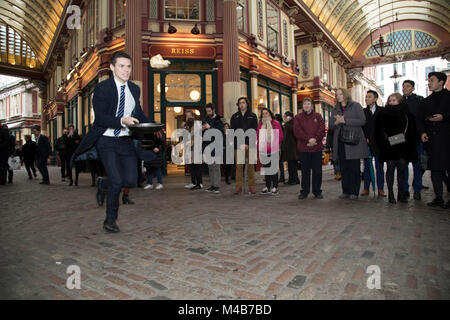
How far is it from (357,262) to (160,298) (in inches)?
64.0

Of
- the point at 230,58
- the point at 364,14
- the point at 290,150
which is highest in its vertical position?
the point at 364,14

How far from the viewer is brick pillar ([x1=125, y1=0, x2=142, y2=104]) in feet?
34.0

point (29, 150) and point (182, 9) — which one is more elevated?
point (182, 9)

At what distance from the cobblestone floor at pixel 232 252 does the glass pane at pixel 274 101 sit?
1141 centimetres

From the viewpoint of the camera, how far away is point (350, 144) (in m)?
5.29

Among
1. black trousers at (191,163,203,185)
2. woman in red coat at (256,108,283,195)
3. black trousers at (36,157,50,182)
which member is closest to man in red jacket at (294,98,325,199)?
woman in red coat at (256,108,283,195)

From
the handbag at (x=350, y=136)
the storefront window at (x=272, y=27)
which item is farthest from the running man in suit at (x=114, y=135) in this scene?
the storefront window at (x=272, y=27)

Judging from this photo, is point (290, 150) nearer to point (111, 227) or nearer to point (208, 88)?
point (208, 88)

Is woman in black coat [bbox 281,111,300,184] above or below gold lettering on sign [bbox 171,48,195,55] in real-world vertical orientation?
below

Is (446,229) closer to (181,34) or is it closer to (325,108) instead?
(181,34)

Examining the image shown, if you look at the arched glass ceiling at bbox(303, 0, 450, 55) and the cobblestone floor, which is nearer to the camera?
the cobblestone floor

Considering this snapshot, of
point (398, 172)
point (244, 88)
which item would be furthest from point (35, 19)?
point (398, 172)

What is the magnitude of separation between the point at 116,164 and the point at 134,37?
8.65 metres

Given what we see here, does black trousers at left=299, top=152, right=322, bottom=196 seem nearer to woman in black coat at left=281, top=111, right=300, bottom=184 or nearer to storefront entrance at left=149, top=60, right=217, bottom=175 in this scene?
woman in black coat at left=281, top=111, right=300, bottom=184
